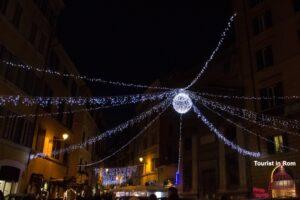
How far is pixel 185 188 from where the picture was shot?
32219 mm

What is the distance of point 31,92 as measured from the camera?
75.7ft

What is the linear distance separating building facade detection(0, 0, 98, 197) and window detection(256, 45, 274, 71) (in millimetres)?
15865

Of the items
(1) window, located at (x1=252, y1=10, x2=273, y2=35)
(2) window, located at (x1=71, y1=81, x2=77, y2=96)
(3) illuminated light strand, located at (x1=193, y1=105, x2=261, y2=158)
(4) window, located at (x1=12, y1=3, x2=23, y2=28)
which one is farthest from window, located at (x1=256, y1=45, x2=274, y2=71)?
(2) window, located at (x1=71, y1=81, x2=77, y2=96)

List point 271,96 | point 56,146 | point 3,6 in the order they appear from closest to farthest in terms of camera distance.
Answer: point 3,6, point 271,96, point 56,146

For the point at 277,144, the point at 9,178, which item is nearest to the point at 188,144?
the point at 277,144

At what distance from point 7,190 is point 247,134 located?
1692cm

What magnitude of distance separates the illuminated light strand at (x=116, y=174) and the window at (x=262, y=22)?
109 ft

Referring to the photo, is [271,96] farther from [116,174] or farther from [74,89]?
[116,174]

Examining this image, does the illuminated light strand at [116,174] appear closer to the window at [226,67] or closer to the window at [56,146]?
the window at [56,146]

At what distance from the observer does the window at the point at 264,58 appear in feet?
82.8

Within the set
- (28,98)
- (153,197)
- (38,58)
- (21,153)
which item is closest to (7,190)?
(21,153)

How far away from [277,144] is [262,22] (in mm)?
9792

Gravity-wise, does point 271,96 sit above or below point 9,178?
above

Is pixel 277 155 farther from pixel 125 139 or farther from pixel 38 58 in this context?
pixel 125 139
